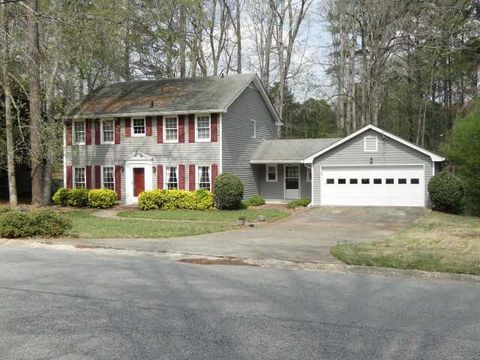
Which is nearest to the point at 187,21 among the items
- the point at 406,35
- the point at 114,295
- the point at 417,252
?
the point at 406,35

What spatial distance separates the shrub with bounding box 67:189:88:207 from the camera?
1123 inches

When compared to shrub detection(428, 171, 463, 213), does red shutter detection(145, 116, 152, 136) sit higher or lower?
higher

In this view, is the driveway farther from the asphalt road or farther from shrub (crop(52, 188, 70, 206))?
shrub (crop(52, 188, 70, 206))

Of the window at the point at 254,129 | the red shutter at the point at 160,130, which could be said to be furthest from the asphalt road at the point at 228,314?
the window at the point at 254,129

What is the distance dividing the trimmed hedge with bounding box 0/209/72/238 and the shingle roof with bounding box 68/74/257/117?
13176mm

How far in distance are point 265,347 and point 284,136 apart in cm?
5043

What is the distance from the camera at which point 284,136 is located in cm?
5522

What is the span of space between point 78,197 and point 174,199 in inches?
221

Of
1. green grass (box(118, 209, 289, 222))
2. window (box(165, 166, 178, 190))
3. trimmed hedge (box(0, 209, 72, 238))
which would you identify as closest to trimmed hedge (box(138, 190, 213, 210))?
green grass (box(118, 209, 289, 222))

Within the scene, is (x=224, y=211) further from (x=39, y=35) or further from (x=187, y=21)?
(x=187, y=21)

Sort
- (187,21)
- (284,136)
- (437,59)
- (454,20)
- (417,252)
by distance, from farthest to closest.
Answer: (284,136) < (187,21) < (437,59) < (454,20) < (417,252)

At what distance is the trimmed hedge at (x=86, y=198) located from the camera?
2791 cm

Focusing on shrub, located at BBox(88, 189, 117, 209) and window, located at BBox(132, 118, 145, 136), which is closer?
shrub, located at BBox(88, 189, 117, 209)

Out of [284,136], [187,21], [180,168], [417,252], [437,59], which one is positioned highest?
[187,21]
